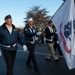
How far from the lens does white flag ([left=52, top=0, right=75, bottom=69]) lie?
732cm

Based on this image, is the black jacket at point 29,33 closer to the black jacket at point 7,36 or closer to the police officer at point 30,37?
the police officer at point 30,37

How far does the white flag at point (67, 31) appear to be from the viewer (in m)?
7.32

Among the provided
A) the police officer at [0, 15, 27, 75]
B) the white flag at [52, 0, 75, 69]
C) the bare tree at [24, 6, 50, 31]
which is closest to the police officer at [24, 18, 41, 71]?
the police officer at [0, 15, 27, 75]

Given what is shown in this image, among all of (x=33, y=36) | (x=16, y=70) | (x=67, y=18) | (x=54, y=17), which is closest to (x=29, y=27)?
(x=33, y=36)

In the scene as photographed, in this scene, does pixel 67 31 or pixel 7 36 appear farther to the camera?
pixel 7 36

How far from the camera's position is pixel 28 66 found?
35.6 feet

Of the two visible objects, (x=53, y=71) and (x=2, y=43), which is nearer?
(x=2, y=43)

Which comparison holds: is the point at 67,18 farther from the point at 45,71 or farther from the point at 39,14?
the point at 39,14

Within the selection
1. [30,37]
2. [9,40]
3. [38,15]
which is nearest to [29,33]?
[30,37]

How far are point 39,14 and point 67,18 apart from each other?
61.4 metres

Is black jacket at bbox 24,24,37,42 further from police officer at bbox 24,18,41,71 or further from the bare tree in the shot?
the bare tree

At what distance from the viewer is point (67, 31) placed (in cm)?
743

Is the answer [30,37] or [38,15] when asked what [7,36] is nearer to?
[30,37]

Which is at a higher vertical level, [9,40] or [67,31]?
[67,31]
